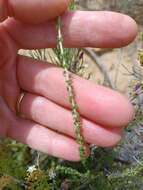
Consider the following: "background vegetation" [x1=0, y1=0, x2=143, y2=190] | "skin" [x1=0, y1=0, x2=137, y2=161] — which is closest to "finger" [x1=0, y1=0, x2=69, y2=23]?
"skin" [x1=0, y1=0, x2=137, y2=161]

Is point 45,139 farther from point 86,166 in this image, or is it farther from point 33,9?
point 33,9

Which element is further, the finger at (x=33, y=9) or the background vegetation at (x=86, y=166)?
the background vegetation at (x=86, y=166)

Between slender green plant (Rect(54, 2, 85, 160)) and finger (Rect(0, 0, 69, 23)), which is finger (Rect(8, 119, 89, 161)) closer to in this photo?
slender green plant (Rect(54, 2, 85, 160))

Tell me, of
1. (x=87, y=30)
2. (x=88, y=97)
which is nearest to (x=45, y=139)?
(x=88, y=97)

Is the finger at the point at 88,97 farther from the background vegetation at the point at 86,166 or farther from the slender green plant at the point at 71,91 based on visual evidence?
the background vegetation at the point at 86,166

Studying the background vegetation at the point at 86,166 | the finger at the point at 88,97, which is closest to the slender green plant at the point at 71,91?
the finger at the point at 88,97

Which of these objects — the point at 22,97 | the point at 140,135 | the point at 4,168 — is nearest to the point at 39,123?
the point at 22,97

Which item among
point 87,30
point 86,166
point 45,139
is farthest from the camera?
point 86,166

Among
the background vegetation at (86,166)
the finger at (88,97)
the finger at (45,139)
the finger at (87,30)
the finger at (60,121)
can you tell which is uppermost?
the finger at (87,30)
